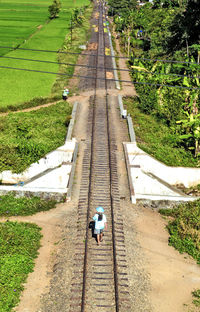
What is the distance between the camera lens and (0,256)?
13.3 meters

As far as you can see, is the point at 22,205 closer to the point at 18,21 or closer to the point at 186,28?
the point at 186,28

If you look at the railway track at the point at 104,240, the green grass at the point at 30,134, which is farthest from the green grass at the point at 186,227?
the green grass at the point at 30,134

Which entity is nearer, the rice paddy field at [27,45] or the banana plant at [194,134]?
the banana plant at [194,134]

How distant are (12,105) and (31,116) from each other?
3410mm

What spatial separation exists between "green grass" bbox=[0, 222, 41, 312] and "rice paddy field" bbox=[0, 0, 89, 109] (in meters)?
15.2

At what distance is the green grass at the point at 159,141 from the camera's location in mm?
22938

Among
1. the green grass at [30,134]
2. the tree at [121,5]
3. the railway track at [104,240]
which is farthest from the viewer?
the tree at [121,5]

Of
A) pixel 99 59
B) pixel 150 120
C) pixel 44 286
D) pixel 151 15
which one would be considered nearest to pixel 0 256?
pixel 44 286

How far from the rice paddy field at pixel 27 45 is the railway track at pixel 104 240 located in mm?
10469

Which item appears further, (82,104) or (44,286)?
(82,104)

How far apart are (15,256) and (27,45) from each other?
1972 inches

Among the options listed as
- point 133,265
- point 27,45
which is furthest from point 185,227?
point 27,45

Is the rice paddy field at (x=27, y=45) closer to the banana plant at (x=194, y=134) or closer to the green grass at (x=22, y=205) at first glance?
the green grass at (x=22, y=205)

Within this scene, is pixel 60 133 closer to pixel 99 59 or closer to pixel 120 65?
pixel 120 65
